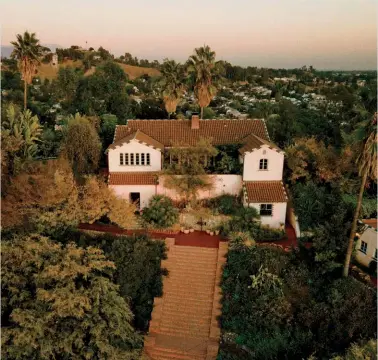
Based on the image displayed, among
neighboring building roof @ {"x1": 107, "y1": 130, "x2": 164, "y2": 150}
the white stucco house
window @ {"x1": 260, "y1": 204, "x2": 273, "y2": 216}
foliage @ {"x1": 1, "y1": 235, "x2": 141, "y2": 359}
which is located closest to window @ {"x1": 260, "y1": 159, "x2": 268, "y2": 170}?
the white stucco house

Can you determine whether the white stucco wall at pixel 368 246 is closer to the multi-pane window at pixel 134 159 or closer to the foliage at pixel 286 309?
the foliage at pixel 286 309

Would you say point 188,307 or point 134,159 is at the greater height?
point 134,159

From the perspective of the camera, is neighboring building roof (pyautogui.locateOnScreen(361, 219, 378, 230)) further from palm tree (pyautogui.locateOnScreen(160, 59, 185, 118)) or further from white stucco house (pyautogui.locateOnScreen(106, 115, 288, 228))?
palm tree (pyautogui.locateOnScreen(160, 59, 185, 118))

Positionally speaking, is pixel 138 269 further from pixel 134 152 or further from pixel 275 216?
pixel 275 216

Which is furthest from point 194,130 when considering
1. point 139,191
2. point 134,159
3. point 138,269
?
point 138,269

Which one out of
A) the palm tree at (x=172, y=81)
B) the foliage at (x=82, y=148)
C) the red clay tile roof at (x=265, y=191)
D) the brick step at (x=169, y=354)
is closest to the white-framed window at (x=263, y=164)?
the red clay tile roof at (x=265, y=191)

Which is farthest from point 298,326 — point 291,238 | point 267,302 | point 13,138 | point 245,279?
point 13,138
